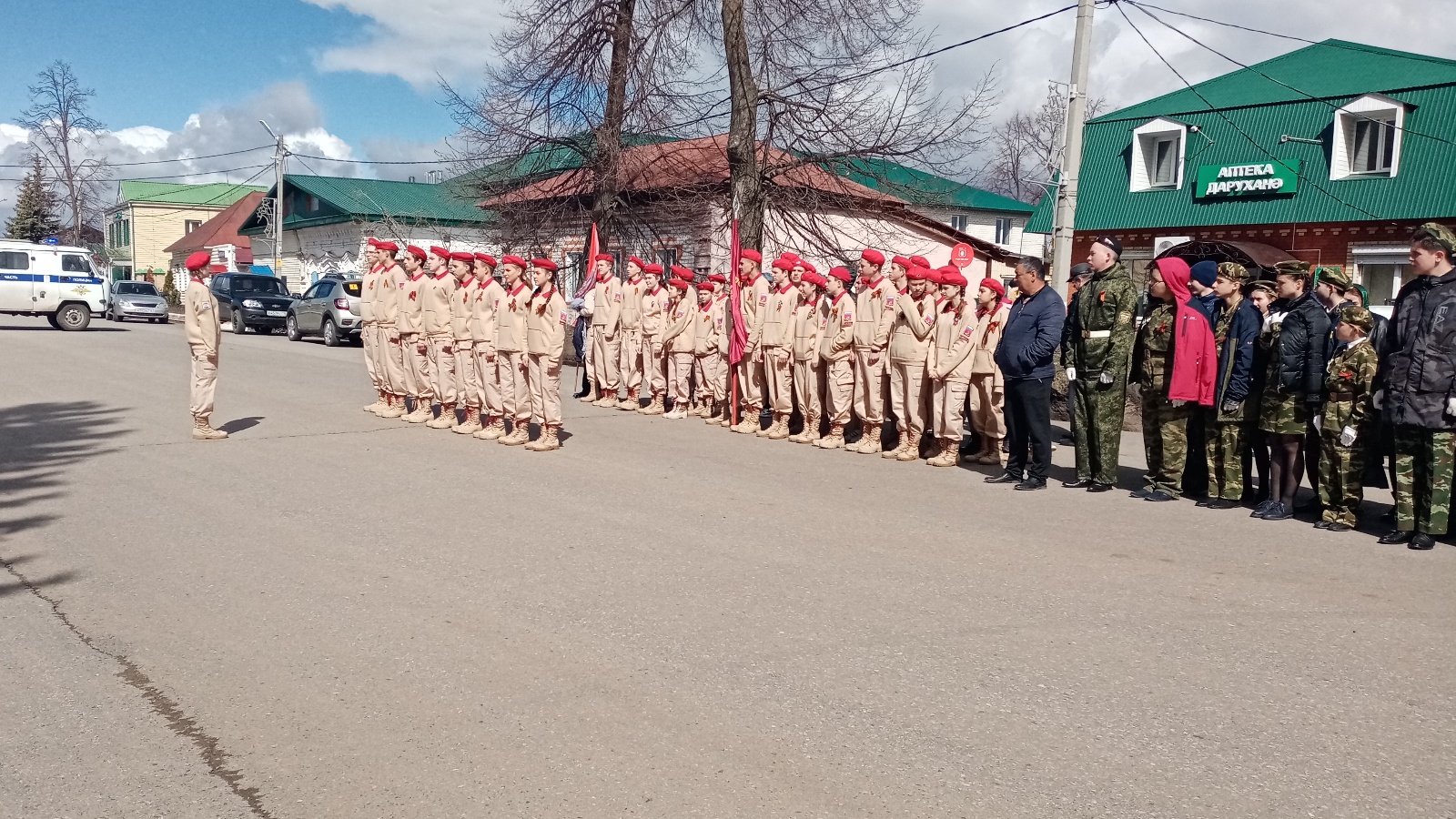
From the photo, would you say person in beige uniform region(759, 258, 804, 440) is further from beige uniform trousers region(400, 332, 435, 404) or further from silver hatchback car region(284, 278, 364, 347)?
silver hatchback car region(284, 278, 364, 347)

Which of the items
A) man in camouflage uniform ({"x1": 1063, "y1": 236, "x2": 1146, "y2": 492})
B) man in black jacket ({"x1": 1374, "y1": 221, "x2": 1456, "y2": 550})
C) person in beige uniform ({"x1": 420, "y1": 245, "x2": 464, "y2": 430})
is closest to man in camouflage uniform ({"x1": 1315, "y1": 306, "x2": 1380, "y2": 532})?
man in black jacket ({"x1": 1374, "y1": 221, "x2": 1456, "y2": 550})

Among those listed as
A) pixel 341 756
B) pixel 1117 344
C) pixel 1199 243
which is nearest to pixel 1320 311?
pixel 1117 344

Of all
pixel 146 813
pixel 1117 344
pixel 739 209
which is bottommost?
pixel 146 813

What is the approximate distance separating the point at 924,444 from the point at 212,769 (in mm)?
9017

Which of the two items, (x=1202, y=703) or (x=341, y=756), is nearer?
(x=341, y=756)

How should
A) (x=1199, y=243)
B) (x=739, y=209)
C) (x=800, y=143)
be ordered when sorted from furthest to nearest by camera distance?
(x=1199, y=243), (x=800, y=143), (x=739, y=209)

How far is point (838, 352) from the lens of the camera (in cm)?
1161

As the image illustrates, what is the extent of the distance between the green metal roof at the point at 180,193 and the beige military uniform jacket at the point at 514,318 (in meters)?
75.9

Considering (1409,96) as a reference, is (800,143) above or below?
below

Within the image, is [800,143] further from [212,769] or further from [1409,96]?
[212,769]

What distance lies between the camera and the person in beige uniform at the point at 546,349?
35.5 feet

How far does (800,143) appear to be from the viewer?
18188mm

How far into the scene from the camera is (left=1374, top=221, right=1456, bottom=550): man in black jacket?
7094 millimetres

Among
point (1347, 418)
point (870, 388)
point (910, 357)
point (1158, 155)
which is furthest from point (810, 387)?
point (1158, 155)
